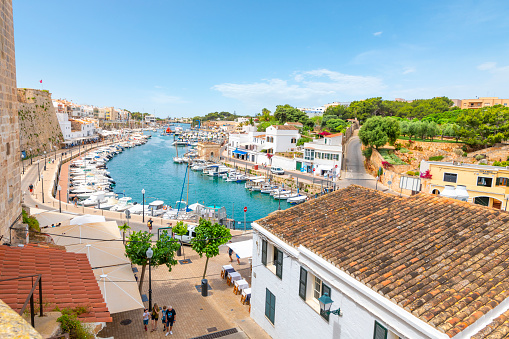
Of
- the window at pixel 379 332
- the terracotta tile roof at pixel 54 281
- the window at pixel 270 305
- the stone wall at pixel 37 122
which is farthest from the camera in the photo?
the stone wall at pixel 37 122

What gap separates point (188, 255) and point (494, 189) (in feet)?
94.3

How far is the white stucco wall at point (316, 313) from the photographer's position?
671 centimetres

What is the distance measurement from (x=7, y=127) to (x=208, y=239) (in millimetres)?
9275

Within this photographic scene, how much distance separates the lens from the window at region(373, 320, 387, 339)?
721 centimetres

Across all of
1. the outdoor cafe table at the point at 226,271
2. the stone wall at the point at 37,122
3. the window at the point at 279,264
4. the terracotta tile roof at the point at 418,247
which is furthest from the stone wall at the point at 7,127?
the stone wall at the point at 37,122

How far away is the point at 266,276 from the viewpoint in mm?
12219

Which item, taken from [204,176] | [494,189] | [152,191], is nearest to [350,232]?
[494,189]

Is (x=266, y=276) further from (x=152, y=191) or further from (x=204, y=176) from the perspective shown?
(x=204, y=176)

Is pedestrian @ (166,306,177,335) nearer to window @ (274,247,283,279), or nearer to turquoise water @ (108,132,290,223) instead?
window @ (274,247,283,279)

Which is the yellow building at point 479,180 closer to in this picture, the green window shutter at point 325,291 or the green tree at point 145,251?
the green window shutter at point 325,291

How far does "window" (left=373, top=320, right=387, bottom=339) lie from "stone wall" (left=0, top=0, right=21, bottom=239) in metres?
12.3

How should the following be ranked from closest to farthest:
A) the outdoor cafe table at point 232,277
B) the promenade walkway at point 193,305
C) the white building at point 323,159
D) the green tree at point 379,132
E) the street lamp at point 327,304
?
the street lamp at point 327,304 → the promenade walkway at point 193,305 → the outdoor cafe table at point 232,277 → the white building at point 323,159 → the green tree at point 379,132

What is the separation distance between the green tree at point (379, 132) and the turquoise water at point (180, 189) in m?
19.7

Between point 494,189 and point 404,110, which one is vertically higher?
point 404,110
